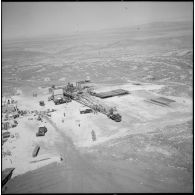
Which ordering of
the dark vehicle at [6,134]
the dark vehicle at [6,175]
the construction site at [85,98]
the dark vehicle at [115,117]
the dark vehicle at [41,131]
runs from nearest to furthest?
the dark vehicle at [6,175] < the dark vehicle at [41,131] < the dark vehicle at [6,134] < the dark vehicle at [115,117] < the construction site at [85,98]

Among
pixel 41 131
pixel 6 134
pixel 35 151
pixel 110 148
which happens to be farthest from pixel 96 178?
pixel 6 134

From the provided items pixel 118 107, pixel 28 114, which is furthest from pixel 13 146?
pixel 118 107

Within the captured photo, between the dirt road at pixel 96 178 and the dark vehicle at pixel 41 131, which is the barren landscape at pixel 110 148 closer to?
the dirt road at pixel 96 178

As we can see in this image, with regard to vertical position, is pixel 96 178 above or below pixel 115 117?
below

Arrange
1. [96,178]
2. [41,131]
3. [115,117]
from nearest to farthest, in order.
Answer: [96,178] → [41,131] → [115,117]

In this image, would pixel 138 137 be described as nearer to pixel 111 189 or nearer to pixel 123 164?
pixel 123 164

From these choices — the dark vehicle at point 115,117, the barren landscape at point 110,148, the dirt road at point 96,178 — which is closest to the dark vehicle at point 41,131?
the barren landscape at point 110,148

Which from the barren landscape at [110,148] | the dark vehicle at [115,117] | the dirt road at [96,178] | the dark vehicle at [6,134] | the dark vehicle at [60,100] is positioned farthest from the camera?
the dark vehicle at [60,100]

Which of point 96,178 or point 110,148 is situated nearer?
point 96,178

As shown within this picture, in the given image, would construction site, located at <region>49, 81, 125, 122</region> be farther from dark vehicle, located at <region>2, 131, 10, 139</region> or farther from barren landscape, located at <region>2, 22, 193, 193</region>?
dark vehicle, located at <region>2, 131, 10, 139</region>

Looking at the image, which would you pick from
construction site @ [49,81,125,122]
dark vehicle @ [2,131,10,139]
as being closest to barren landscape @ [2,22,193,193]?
dark vehicle @ [2,131,10,139]

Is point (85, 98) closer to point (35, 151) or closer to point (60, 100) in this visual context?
point (60, 100)
